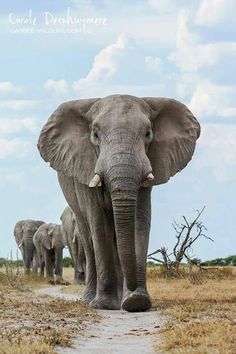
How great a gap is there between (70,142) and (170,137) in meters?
1.52

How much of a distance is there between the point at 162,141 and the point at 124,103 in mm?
1201

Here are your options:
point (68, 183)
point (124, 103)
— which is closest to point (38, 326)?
point (124, 103)

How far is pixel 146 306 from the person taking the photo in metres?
13.5

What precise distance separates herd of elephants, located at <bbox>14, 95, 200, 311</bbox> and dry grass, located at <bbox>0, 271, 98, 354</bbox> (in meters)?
0.74

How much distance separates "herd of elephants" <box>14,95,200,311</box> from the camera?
12.6 m

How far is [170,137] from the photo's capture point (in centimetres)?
1470

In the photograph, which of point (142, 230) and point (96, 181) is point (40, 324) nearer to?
point (96, 181)

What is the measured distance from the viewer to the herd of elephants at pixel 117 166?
41.3 ft

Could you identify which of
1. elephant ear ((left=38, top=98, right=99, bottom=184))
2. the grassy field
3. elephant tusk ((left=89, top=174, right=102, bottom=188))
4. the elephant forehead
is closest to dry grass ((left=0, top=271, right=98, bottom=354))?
the grassy field

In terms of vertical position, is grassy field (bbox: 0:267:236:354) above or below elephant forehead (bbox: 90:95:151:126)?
below

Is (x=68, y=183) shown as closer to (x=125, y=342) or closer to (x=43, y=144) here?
(x=43, y=144)

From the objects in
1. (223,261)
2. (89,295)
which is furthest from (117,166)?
(223,261)

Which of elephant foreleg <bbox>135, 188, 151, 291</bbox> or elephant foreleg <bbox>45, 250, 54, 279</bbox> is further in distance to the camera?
elephant foreleg <bbox>45, 250, 54, 279</bbox>

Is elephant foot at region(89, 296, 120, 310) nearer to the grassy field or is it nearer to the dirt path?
the grassy field
